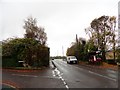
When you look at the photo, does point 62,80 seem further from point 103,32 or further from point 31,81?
point 103,32

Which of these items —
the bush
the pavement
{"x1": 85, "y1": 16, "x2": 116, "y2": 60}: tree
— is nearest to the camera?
the pavement

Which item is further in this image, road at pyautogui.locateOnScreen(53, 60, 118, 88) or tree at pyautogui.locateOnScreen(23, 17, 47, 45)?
tree at pyautogui.locateOnScreen(23, 17, 47, 45)

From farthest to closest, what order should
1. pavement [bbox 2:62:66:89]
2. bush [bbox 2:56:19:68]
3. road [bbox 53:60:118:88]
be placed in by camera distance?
bush [bbox 2:56:19:68], pavement [bbox 2:62:66:89], road [bbox 53:60:118:88]

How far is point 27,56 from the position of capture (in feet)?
131

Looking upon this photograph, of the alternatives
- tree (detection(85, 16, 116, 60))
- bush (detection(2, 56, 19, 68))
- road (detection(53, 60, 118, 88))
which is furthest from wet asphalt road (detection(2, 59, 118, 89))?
tree (detection(85, 16, 116, 60))

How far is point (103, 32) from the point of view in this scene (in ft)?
194

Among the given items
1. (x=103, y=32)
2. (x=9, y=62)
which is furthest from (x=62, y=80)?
(x=103, y=32)

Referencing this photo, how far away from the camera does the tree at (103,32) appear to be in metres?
58.0

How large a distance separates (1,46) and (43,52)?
20.4ft

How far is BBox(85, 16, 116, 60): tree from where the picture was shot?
58.0 metres

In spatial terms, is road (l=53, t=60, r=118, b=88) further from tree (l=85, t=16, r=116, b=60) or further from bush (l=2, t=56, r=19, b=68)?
tree (l=85, t=16, r=116, b=60)

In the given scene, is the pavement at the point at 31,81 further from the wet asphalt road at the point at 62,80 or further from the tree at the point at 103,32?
the tree at the point at 103,32

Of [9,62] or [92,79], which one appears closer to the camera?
[92,79]

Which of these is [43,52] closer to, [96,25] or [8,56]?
[8,56]
